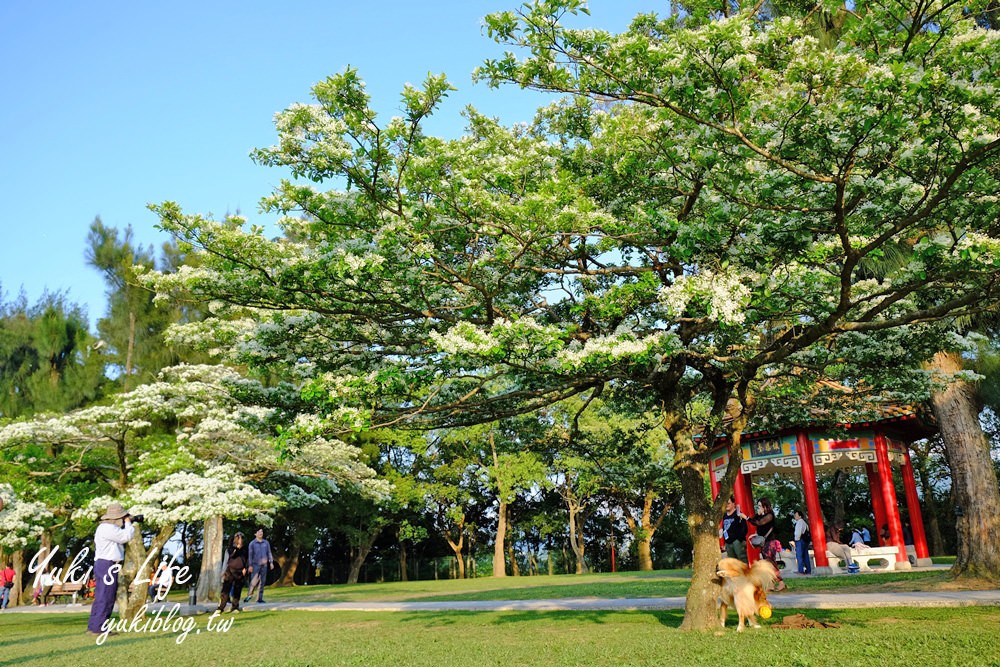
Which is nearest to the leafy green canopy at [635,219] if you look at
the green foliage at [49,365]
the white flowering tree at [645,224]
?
the white flowering tree at [645,224]

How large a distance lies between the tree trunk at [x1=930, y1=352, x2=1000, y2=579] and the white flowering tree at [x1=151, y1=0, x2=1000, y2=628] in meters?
4.78

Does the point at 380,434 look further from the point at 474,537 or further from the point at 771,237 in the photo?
the point at 771,237

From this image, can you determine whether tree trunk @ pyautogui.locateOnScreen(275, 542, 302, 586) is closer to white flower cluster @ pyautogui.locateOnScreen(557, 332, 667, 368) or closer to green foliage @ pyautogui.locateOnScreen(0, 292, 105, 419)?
green foliage @ pyautogui.locateOnScreen(0, 292, 105, 419)

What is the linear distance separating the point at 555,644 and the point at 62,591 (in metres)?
30.3

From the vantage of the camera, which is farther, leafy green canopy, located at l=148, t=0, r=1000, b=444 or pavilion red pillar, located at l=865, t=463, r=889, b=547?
pavilion red pillar, located at l=865, t=463, r=889, b=547

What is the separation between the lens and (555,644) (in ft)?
25.8

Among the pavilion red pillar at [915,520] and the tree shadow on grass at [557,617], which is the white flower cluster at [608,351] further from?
the pavilion red pillar at [915,520]

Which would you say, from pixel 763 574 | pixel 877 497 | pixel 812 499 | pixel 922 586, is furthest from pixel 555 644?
pixel 877 497

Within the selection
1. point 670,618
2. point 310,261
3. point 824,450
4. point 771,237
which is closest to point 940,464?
point 824,450

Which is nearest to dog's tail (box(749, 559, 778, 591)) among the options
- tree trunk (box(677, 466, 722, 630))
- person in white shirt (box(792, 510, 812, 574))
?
tree trunk (box(677, 466, 722, 630))

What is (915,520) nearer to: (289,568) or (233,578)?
(233,578)

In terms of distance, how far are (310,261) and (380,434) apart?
24931mm

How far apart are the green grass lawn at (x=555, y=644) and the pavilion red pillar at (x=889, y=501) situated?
11053mm

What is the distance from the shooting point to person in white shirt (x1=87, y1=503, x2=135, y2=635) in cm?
965
